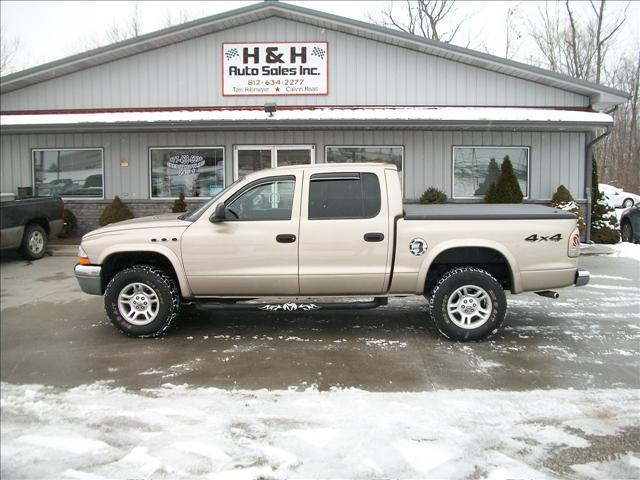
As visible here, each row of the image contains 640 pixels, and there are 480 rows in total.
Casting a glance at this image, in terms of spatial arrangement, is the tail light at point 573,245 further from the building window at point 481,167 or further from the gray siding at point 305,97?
the gray siding at point 305,97

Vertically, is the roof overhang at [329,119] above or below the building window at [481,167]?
above

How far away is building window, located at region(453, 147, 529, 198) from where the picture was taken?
15.4m

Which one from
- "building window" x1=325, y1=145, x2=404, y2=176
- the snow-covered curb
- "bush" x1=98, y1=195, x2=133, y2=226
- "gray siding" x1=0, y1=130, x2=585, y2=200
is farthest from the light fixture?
the snow-covered curb

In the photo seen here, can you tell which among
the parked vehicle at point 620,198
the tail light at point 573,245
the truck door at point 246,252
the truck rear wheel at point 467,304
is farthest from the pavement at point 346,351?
the parked vehicle at point 620,198

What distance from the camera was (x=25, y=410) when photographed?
6.35 feet

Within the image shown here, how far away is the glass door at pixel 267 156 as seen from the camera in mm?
15266

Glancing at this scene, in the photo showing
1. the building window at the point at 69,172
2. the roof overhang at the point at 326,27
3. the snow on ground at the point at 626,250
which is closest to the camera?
the snow on ground at the point at 626,250

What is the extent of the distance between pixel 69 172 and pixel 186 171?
3412 millimetres

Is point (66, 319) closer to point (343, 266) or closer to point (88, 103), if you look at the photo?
point (343, 266)

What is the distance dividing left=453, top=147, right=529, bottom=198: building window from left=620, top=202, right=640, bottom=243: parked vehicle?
2752 millimetres

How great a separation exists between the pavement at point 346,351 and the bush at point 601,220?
26.3 ft

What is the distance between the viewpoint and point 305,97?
50.8 feet

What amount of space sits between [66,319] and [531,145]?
12729mm

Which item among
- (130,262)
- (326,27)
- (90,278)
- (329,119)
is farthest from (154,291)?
(326,27)
